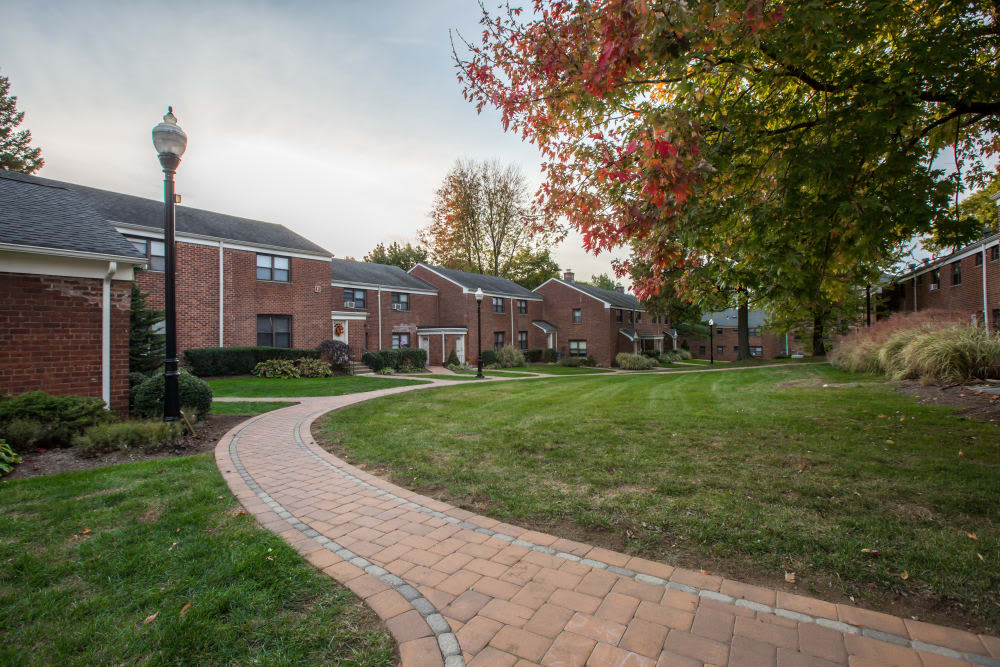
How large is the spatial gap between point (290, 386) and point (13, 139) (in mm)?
34386

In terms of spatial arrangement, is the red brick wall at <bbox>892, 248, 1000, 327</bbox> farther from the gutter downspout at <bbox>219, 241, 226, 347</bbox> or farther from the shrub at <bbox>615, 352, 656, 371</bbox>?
the gutter downspout at <bbox>219, 241, 226, 347</bbox>

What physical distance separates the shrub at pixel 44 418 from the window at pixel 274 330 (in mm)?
13934

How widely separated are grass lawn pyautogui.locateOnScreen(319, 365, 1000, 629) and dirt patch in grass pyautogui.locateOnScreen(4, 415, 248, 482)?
6.29ft

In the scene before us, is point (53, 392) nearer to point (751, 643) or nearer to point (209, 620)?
point (209, 620)

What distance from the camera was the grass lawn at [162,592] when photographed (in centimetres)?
225

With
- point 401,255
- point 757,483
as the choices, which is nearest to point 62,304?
point 757,483

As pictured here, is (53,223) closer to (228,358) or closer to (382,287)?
(228,358)

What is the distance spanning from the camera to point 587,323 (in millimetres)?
34094

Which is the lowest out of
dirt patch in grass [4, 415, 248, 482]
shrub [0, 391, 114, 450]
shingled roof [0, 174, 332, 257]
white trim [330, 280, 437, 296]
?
dirt patch in grass [4, 415, 248, 482]

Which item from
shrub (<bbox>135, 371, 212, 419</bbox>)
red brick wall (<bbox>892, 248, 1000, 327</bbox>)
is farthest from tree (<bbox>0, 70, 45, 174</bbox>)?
red brick wall (<bbox>892, 248, 1000, 327</bbox>)

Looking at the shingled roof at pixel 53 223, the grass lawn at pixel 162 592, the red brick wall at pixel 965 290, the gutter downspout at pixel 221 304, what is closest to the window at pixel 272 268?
the gutter downspout at pixel 221 304

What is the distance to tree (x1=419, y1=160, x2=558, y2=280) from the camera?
134 ft

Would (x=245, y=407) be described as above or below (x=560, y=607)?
A: above

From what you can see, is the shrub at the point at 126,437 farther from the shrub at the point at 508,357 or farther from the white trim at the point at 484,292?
the white trim at the point at 484,292
